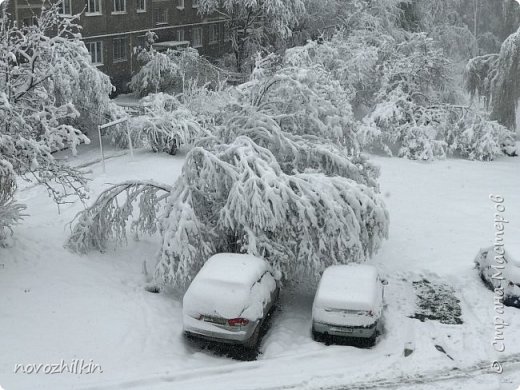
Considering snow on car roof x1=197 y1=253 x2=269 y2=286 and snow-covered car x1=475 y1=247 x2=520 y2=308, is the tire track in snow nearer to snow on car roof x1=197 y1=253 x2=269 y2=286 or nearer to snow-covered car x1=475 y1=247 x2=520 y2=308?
snow on car roof x1=197 y1=253 x2=269 y2=286

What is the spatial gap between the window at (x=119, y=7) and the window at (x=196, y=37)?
287 inches

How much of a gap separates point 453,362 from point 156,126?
1651 centimetres

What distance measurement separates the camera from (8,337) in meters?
10.3

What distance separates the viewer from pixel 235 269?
11.1 meters

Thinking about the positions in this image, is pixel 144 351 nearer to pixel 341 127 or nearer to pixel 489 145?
→ pixel 341 127

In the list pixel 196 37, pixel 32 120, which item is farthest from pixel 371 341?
pixel 196 37

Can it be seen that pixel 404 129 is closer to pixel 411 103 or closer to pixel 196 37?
pixel 411 103

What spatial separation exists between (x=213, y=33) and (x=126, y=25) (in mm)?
9781

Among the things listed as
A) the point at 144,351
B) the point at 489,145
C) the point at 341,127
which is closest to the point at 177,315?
the point at 144,351

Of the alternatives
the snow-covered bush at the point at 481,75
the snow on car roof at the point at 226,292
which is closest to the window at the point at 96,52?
the snow-covered bush at the point at 481,75

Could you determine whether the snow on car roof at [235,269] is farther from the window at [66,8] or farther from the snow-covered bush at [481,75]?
the window at [66,8]

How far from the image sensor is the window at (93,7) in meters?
30.5

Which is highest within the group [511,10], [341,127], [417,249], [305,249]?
[511,10]

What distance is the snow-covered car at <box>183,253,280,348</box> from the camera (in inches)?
399
